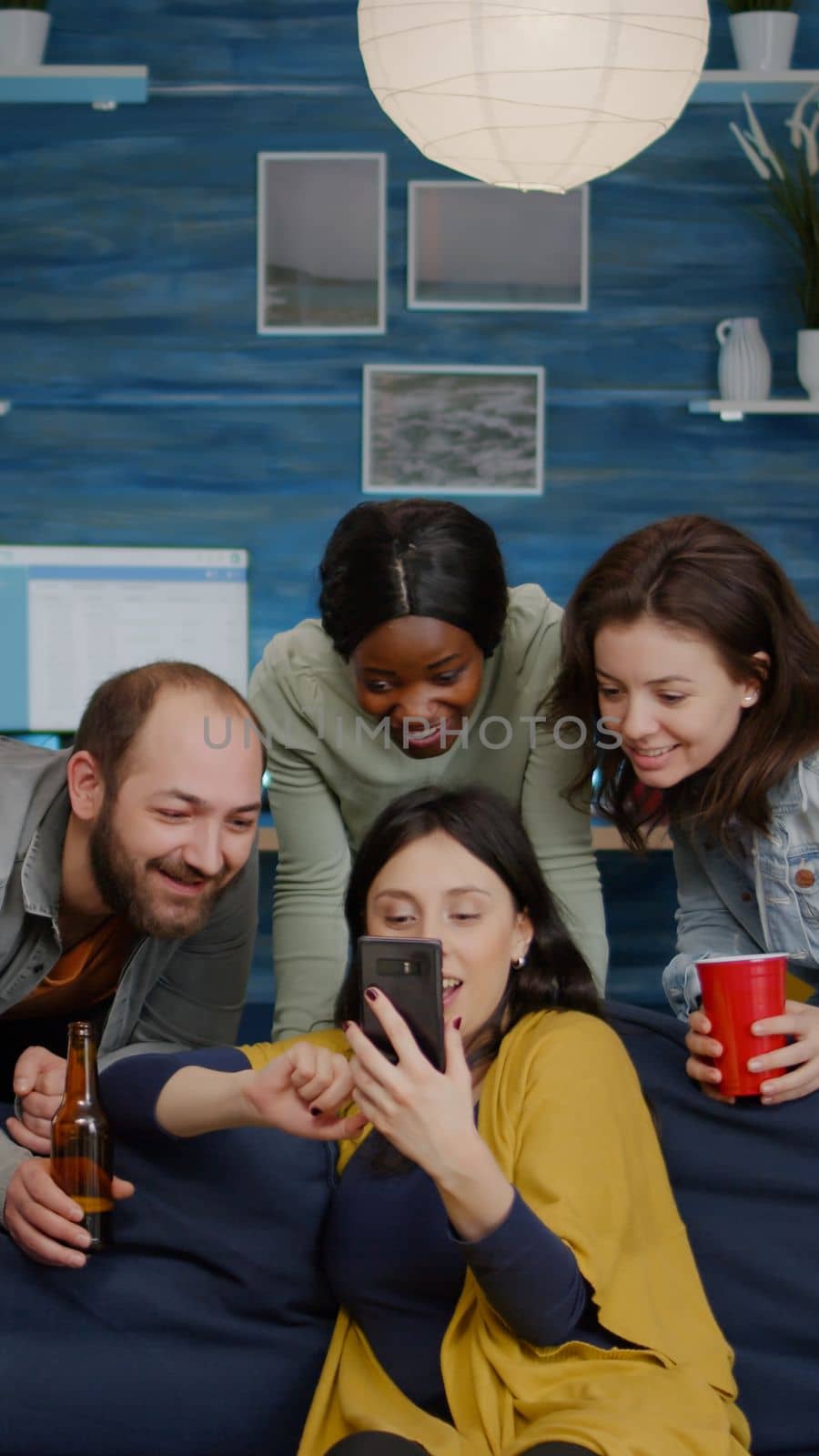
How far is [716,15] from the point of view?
12.4ft

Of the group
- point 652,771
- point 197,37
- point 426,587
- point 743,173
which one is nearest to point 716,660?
point 652,771

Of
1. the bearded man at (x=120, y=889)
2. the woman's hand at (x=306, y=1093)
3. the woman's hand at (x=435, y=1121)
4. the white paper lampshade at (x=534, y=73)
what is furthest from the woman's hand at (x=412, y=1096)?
the white paper lampshade at (x=534, y=73)

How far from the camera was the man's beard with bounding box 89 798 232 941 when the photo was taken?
1.74m

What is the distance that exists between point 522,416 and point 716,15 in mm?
1084

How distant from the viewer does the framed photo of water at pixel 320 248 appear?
3889 millimetres

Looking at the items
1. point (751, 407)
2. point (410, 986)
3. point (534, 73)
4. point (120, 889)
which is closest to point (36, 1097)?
point (120, 889)

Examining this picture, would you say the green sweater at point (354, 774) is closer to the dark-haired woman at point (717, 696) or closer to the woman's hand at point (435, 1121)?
the dark-haired woman at point (717, 696)

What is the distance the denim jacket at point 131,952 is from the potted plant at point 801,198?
2331 mm

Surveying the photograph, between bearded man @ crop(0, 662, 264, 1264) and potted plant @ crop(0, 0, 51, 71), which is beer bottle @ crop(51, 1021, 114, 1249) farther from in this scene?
potted plant @ crop(0, 0, 51, 71)

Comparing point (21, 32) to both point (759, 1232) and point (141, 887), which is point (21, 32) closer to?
point (141, 887)

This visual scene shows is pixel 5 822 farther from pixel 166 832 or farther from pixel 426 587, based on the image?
pixel 426 587

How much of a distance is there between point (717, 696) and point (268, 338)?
244 cm

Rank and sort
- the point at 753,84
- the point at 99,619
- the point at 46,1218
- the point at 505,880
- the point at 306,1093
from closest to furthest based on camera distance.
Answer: the point at 306,1093, the point at 46,1218, the point at 505,880, the point at 753,84, the point at 99,619

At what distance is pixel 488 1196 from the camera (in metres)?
1.30
